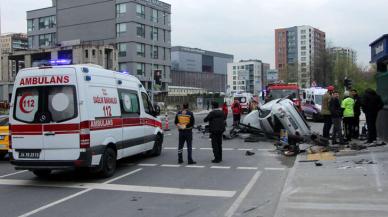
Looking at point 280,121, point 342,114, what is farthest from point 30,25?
point 342,114

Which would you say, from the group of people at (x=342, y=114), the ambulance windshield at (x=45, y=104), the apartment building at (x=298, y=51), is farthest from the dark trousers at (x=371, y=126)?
the apartment building at (x=298, y=51)

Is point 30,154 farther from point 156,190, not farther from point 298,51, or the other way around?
point 298,51

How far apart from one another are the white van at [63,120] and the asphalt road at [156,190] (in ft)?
1.79

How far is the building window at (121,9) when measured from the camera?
273ft

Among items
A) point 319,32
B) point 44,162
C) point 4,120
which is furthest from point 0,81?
point 44,162

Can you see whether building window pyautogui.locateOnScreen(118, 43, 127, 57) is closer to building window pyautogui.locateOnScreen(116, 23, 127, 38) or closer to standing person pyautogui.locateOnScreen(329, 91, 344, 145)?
building window pyautogui.locateOnScreen(116, 23, 127, 38)

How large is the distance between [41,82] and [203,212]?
16.4 ft

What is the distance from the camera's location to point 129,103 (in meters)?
12.8

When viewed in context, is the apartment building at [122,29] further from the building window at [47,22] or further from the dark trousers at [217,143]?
the dark trousers at [217,143]

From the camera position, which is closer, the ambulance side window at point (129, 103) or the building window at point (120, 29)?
the ambulance side window at point (129, 103)

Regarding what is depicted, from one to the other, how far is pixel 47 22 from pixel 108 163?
9157cm

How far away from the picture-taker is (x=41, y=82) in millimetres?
10578

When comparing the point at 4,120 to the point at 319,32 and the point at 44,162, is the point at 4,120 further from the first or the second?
the point at 319,32

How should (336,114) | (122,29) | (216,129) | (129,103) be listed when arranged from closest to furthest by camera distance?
(129,103), (216,129), (336,114), (122,29)
